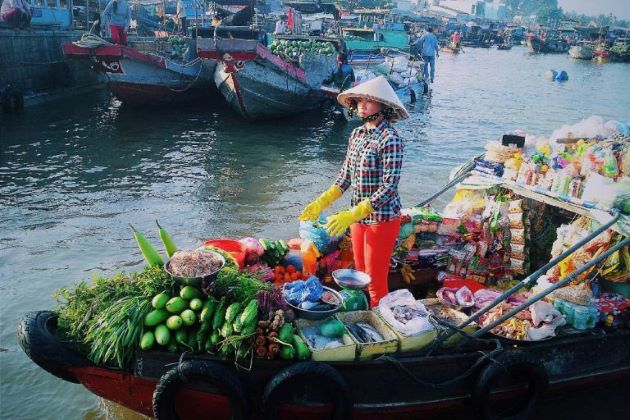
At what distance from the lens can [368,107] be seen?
153 inches

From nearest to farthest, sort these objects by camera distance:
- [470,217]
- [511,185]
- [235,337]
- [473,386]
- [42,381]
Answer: [235,337], [473,386], [42,381], [511,185], [470,217]

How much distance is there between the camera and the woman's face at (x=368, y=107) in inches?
152

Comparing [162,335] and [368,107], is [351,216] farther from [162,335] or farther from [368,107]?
[162,335]

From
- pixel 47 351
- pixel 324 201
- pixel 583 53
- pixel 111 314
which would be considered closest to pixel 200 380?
pixel 111 314

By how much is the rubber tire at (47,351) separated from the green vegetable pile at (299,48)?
15.4m

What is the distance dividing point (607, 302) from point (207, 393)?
11.5 ft

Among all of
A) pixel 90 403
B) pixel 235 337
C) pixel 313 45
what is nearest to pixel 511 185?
pixel 235 337

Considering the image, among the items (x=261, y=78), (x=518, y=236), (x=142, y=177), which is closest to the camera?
(x=518, y=236)

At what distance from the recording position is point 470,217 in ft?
19.0

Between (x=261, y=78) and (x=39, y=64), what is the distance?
8.72 metres

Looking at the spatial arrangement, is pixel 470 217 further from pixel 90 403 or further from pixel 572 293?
pixel 90 403

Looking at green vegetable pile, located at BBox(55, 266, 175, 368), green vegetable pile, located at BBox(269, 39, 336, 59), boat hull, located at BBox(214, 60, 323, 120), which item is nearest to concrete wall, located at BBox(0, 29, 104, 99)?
boat hull, located at BBox(214, 60, 323, 120)

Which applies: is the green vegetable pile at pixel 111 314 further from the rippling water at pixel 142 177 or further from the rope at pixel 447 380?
the rope at pixel 447 380

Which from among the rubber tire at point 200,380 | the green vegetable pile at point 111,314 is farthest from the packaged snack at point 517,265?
the green vegetable pile at point 111,314
